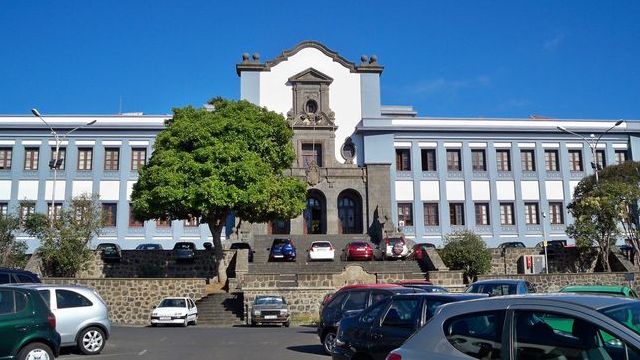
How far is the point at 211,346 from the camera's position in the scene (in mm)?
16375

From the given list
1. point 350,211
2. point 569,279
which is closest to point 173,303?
point 569,279

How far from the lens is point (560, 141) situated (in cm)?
4769

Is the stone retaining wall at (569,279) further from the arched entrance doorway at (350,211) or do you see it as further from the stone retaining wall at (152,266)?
the arched entrance doorway at (350,211)

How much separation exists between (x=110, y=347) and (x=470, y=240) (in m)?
23.0

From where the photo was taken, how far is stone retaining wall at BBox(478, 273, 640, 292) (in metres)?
30.1

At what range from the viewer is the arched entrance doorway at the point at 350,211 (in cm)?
4553

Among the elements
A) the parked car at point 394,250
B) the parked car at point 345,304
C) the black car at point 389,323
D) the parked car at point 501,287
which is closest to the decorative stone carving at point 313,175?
the parked car at point 394,250

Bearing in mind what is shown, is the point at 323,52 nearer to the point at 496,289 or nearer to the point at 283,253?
the point at 283,253

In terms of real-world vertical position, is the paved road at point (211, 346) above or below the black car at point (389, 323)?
below

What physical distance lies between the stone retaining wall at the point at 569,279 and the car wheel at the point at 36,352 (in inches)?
897

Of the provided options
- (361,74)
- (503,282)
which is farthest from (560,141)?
(503,282)

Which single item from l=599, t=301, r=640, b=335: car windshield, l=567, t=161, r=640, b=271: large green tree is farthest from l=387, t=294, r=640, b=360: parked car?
l=567, t=161, r=640, b=271: large green tree

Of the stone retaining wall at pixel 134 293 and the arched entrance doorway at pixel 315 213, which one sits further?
the arched entrance doorway at pixel 315 213

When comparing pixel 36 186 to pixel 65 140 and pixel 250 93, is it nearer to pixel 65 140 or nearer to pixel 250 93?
pixel 65 140
